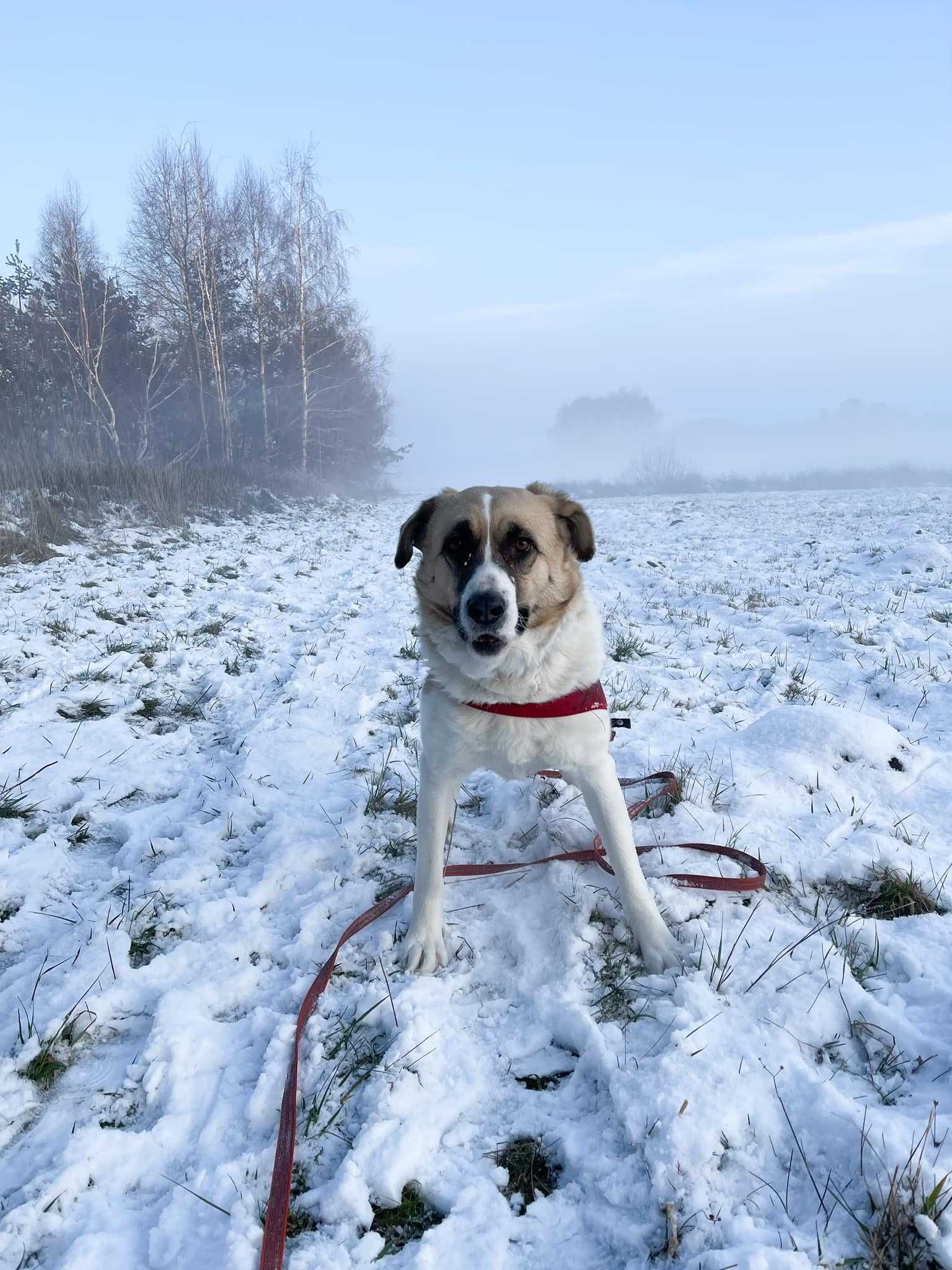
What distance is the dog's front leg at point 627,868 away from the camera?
2.25 metres

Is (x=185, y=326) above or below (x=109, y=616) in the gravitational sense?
above

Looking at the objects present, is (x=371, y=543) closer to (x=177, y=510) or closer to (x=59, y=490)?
(x=177, y=510)

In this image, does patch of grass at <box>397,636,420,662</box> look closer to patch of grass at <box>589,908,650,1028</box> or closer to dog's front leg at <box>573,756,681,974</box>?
dog's front leg at <box>573,756,681,974</box>

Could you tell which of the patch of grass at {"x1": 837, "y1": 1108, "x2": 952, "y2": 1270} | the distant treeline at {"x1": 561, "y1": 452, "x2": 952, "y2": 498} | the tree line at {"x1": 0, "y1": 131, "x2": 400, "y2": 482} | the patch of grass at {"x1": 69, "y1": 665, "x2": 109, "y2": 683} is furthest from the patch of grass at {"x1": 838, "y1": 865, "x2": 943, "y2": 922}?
the distant treeline at {"x1": 561, "y1": 452, "x2": 952, "y2": 498}

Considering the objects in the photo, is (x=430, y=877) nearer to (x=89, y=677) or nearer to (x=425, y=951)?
(x=425, y=951)

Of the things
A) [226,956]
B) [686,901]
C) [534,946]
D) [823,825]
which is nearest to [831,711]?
[823,825]

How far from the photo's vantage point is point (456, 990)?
2180 mm

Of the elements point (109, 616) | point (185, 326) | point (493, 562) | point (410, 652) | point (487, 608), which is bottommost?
point (410, 652)

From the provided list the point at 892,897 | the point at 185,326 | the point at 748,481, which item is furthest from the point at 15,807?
the point at 748,481

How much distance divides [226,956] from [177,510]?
1588cm

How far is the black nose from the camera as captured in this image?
2523mm

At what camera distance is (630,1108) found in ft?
5.43

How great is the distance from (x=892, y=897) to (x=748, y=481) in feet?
168

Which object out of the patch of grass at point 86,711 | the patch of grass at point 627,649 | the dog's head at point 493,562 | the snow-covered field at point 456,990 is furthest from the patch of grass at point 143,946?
the patch of grass at point 627,649
